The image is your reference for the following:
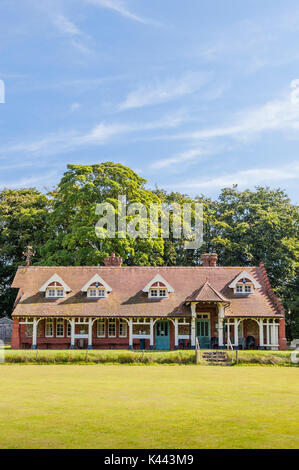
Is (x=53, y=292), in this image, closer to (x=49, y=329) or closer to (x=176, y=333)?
(x=49, y=329)

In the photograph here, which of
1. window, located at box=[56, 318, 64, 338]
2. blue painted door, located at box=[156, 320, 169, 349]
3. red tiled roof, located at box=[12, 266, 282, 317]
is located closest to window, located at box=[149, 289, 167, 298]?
red tiled roof, located at box=[12, 266, 282, 317]

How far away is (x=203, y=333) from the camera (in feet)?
112

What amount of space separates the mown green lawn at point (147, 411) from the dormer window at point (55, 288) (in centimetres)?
1497

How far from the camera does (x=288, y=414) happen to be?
11312 millimetres

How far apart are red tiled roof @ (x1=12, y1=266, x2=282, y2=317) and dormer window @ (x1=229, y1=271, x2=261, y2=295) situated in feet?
1.27

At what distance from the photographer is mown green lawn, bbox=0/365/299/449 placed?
885 centimetres

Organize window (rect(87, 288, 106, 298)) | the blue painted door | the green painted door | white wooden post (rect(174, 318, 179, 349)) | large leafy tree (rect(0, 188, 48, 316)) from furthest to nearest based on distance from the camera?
1. large leafy tree (rect(0, 188, 48, 316))
2. window (rect(87, 288, 106, 298))
3. the blue painted door
4. the green painted door
5. white wooden post (rect(174, 318, 179, 349))

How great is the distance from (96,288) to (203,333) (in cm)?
761

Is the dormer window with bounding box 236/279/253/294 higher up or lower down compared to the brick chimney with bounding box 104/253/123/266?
lower down

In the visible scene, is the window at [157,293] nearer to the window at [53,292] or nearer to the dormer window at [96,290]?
the dormer window at [96,290]

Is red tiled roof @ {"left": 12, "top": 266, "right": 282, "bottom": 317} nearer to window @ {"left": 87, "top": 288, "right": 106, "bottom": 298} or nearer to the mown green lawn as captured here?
window @ {"left": 87, "top": 288, "right": 106, "bottom": 298}

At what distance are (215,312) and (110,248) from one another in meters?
10.0

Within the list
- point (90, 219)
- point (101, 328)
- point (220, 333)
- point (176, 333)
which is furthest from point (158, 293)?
point (90, 219)
